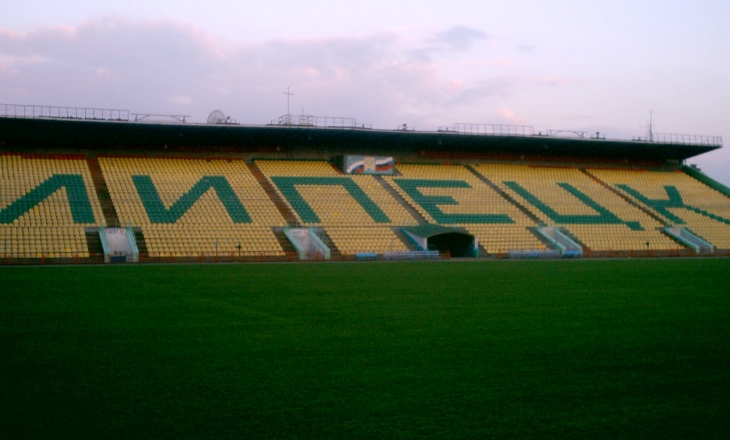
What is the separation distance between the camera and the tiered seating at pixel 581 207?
39906 millimetres

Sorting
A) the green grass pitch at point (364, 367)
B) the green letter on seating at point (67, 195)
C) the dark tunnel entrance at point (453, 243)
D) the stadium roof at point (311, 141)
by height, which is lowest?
the green grass pitch at point (364, 367)

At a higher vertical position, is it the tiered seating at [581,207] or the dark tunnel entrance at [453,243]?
the tiered seating at [581,207]

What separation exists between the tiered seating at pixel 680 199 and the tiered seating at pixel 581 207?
1.87 m

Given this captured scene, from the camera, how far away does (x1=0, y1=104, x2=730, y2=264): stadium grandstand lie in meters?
33.2

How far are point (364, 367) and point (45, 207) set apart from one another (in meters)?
30.9

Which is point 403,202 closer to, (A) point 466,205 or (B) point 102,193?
(A) point 466,205

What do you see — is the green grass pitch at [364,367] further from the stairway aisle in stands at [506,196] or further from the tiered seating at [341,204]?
the stairway aisle in stands at [506,196]

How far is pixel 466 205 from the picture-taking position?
135 feet

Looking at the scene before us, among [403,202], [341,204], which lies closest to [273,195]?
[341,204]

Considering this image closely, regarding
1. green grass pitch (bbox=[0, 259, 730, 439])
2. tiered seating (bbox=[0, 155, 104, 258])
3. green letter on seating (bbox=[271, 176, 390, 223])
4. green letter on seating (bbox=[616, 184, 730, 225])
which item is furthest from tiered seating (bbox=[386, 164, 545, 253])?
green grass pitch (bbox=[0, 259, 730, 439])

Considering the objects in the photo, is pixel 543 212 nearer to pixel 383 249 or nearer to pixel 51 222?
pixel 383 249

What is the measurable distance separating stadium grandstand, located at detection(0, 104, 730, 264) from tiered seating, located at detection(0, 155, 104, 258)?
0.10 metres

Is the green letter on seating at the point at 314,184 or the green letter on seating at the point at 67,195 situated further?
the green letter on seating at the point at 314,184

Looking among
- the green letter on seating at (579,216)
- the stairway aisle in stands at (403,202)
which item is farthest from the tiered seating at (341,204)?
the green letter on seating at (579,216)
